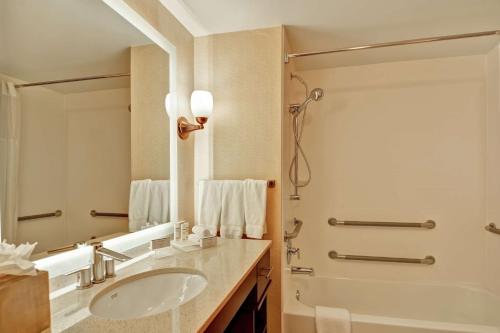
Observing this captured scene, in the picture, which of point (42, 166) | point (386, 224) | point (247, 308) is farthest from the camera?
point (386, 224)

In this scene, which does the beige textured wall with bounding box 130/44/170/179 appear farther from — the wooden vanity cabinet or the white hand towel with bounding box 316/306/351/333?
the white hand towel with bounding box 316/306/351/333

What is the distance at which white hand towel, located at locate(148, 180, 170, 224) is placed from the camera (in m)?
1.45

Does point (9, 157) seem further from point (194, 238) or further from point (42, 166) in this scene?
point (194, 238)

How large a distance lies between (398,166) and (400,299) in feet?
3.65

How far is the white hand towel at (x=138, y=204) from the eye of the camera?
4.25 ft

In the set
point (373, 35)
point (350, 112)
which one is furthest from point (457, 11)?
point (350, 112)

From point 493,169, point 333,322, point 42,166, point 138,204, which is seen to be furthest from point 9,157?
point 493,169

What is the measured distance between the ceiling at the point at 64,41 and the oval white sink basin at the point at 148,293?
0.73 metres

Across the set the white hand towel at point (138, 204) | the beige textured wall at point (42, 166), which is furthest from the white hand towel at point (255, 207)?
the beige textured wall at point (42, 166)

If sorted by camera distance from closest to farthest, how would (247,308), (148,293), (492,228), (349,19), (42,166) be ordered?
(42,166)
(148,293)
(247,308)
(349,19)
(492,228)

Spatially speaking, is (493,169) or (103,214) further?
(493,169)

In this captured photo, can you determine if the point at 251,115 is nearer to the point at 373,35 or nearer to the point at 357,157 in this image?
the point at 373,35

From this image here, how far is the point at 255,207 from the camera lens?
5.40ft

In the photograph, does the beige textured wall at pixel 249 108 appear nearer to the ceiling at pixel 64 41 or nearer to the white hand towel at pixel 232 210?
the white hand towel at pixel 232 210
